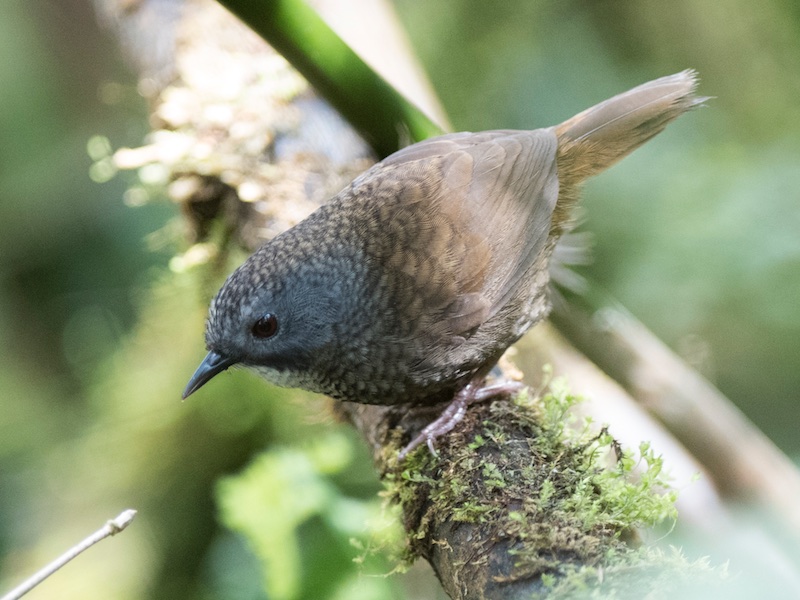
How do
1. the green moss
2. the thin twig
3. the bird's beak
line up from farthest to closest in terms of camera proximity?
the bird's beak < the green moss < the thin twig

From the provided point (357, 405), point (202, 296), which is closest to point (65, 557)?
point (357, 405)

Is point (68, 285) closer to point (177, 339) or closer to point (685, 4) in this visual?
point (177, 339)

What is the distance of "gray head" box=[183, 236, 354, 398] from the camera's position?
246 centimetres

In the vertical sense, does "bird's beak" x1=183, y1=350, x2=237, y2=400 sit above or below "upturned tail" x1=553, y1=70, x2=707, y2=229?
above

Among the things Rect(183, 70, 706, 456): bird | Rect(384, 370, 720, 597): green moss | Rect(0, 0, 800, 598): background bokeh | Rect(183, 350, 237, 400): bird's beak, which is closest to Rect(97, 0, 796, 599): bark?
Rect(384, 370, 720, 597): green moss

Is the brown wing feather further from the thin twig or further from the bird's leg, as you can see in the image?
the thin twig

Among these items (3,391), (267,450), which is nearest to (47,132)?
(3,391)

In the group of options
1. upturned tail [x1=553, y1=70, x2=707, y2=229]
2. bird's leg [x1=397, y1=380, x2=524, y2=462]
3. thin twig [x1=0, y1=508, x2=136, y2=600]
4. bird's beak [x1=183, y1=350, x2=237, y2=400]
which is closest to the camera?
thin twig [x1=0, y1=508, x2=136, y2=600]

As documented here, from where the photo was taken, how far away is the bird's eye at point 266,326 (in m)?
2.49

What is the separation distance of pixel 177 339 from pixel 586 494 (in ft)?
9.64

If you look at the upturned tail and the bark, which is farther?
the upturned tail

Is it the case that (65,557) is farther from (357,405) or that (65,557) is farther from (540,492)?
(357,405)

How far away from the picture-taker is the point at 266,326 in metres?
2.52

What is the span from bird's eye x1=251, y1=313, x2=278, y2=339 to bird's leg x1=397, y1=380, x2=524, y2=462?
0.64m
